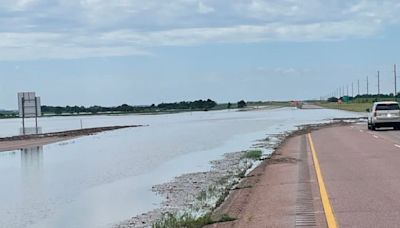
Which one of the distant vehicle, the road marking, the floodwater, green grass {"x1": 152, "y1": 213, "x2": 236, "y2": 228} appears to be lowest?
the floodwater

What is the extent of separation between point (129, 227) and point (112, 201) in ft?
15.3

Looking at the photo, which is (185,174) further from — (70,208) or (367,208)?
(367,208)

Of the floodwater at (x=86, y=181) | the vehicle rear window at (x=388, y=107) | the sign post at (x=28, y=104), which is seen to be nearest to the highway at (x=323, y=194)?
the floodwater at (x=86, y=181)

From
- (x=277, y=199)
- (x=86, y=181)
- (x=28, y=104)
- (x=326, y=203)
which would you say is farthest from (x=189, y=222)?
(x=28, y=104)

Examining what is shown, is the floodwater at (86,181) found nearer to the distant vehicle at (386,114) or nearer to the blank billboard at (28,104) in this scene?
the distant vehicle at (386,114)

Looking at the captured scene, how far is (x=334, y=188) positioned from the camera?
16422 mm

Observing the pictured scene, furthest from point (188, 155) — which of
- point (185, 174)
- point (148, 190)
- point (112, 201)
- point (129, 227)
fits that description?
point (129, 227)

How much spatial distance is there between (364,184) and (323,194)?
1.91m

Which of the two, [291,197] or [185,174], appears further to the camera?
[185,174]

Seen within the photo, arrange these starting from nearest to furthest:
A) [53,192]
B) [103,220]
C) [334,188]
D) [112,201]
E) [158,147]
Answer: [103,220] < [334,188] < [112,201] < [53,192] < [158,147]

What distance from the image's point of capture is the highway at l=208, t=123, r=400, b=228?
1221cm

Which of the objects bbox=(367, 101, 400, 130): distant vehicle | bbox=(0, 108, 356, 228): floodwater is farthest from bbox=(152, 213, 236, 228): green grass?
bbox=(367, 101, 400, 130): distant vehicle

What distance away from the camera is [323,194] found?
15422 mm

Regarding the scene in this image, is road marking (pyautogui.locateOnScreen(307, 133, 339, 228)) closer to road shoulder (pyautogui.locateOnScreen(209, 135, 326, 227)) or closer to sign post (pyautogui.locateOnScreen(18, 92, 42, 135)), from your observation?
road shoulder (pyautogui.locateOnScreen(209, 135, 326, 227))
